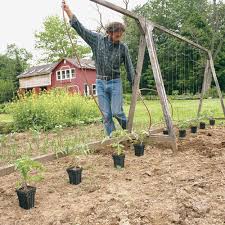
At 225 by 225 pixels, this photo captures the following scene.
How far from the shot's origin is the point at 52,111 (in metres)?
8.41

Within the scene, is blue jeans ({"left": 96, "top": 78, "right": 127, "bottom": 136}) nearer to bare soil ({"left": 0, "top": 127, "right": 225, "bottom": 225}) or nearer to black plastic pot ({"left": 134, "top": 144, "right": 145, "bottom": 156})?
black plastic pot ({"left": 134, "top": 144, "right": 145, "bottom": 156})

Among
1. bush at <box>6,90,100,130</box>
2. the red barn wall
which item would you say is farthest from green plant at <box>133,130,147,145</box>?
the red barn wall

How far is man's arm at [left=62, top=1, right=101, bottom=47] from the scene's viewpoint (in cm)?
417

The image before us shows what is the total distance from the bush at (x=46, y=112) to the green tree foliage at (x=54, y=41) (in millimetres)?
35066

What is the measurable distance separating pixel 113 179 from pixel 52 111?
18.2ft

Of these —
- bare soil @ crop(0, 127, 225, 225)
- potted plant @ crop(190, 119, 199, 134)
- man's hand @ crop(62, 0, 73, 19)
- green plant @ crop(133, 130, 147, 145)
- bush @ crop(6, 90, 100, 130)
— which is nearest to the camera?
bare soil @ crop(0, 127, 225, 225)

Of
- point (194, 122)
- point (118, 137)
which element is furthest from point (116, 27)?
point (194, 122)

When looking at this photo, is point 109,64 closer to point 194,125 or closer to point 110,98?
point 110,98

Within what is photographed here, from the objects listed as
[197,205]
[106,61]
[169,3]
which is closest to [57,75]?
[169,3]

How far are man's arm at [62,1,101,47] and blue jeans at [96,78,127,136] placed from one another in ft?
1.90

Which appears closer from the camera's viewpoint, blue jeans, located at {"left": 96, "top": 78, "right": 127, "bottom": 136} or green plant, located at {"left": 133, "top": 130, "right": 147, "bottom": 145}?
green plant, located at {"left": 133, "top": 130, "right": 147, "bottom": 145}

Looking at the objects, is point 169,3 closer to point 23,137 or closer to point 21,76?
point 21,76

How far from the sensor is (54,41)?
4503cm

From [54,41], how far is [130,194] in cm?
4422
